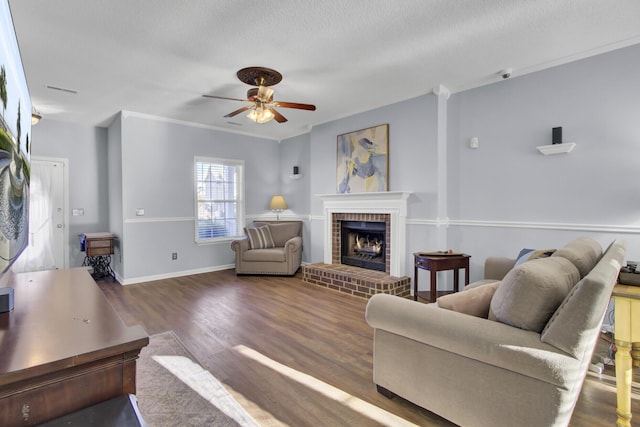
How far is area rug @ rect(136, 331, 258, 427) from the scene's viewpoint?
1849 millimetres

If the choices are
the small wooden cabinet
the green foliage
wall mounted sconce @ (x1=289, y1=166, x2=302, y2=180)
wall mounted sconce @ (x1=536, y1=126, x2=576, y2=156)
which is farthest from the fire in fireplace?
the green foliage

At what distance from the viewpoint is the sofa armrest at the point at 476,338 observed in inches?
53.1

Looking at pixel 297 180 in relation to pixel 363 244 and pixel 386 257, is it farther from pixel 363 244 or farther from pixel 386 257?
pixel 386 257

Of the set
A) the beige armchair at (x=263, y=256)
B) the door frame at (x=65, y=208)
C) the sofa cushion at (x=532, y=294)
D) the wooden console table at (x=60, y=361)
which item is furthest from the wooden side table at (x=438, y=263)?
the door frame at (x=65, y=208)

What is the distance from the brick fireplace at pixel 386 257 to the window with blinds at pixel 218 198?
2009 millimetres

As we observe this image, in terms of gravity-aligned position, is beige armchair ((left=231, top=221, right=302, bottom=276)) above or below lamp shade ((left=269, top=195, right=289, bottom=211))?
below

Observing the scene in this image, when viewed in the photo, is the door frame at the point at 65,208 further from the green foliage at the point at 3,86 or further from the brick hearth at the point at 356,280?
the green foliage at the point at 3,86

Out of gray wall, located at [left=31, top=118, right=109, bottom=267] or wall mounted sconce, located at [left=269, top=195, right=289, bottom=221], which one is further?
wall mounted sconce, located at [left=269, top=195, right=289, bottom=221]

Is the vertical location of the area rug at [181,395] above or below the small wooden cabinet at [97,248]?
below

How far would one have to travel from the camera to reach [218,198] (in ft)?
19.8

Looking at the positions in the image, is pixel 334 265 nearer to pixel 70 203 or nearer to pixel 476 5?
pixel 476 5

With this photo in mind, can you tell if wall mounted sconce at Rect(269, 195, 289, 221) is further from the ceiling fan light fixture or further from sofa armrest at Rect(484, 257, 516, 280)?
sofa armrest at Rect(484, 257, 516, 280)

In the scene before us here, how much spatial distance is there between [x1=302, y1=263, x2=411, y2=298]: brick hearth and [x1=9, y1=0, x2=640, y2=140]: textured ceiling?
2.40 metres

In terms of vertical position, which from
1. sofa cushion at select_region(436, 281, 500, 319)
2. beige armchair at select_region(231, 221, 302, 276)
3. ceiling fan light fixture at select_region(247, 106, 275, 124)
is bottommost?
beige armchair at select_region(231, 221, 302, 276)
